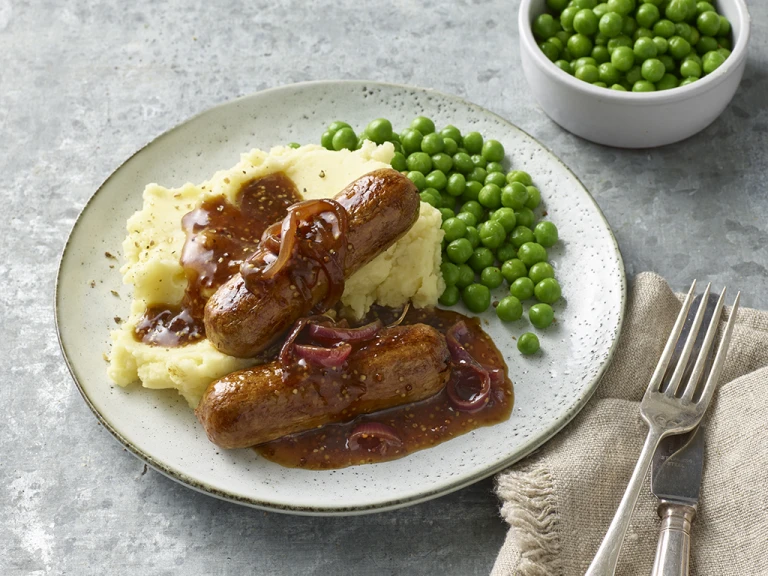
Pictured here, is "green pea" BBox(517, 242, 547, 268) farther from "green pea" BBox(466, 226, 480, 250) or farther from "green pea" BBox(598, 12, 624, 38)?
"green pea" BBox(598, 12, 624, 38)

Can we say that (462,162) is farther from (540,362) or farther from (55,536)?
(55,536)

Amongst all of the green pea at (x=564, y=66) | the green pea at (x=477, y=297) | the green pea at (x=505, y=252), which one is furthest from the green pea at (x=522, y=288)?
the green pea at (x=564, y=66)

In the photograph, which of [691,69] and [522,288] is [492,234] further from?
[691,69]

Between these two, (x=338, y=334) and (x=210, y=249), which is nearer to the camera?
(x=338, y=334)

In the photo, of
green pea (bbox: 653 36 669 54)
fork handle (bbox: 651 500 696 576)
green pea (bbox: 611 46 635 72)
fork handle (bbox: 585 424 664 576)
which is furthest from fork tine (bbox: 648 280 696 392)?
green pea (bbox: 653 36 669 54)

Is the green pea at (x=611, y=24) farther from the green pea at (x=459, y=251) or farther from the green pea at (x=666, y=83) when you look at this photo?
the green pea at (x=459, y=251)

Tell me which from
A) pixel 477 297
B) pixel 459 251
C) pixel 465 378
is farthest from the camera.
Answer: pixel 459 251

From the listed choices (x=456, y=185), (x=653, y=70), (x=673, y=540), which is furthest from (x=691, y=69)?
(x=673, y=540)
